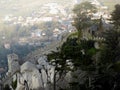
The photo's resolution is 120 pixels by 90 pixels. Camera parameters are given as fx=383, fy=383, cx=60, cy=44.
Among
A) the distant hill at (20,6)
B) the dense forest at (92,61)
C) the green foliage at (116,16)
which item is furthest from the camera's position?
the distant hill at (20,6)

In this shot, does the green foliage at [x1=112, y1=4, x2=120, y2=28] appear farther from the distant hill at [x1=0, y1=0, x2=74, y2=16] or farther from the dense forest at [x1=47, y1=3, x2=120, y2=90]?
the distant hill at [x1=0, y1=0, x2=74, y2=16]

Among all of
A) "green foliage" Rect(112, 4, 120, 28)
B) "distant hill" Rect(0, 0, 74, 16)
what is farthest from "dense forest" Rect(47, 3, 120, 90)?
"distant hill" Rect(0, 0, 74, 16)

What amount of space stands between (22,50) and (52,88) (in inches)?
2640

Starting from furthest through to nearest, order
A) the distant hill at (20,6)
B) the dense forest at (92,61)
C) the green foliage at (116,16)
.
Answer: the distant hill at (20,6)
the green foliage at (116,16)
the dense forest at (92,61)

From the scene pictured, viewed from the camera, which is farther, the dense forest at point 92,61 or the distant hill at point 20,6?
the distant hill at point 20,6

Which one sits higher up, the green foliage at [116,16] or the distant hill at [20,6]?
the green foliage at [116,16]

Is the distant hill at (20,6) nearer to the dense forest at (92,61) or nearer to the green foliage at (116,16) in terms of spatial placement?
the green foliage at (116,16)

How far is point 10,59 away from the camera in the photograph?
34969 millimetres

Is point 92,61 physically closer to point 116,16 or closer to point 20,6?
point 116,16

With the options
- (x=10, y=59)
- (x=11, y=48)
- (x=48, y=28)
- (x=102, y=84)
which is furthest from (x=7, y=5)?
(x=102, y=84)

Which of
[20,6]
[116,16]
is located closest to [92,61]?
[116,16]

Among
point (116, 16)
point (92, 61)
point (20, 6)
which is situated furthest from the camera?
point (20, 6)

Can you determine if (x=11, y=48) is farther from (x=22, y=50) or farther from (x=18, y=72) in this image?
(x=18, y=72)

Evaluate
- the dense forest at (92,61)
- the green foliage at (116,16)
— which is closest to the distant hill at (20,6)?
the green foliage at (116,16)
